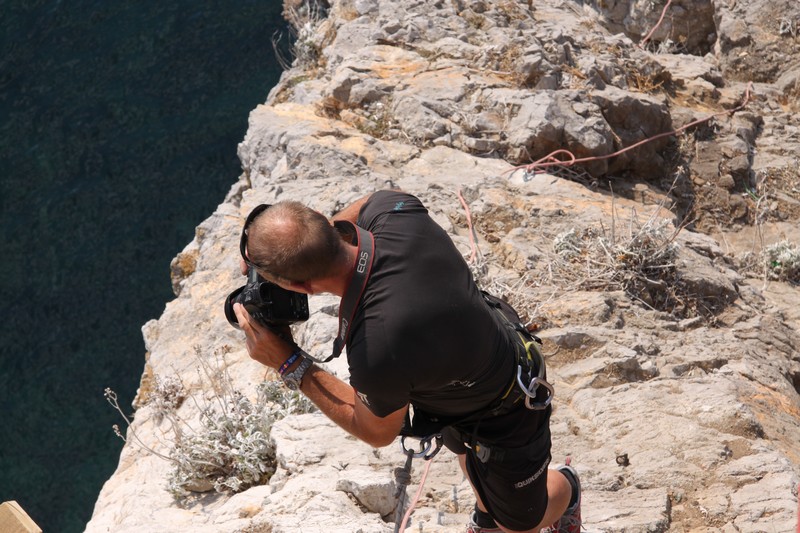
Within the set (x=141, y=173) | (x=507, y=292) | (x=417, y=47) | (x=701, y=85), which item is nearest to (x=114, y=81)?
(x=141, y=173)

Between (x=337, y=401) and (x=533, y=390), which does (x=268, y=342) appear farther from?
(x=533, y=390)

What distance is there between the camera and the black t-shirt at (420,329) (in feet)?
8.10

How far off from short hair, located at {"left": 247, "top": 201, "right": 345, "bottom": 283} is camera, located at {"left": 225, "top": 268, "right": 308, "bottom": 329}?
0.18 m

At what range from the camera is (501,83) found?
6.67 meters

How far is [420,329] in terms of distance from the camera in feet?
8.16

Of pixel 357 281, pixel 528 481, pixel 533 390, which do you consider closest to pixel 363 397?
pixel 357 281

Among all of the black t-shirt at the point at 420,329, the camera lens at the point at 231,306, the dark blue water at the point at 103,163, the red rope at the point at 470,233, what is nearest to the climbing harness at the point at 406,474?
the black t-shirt at the point at 420,329

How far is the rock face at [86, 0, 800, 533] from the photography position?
369 cm

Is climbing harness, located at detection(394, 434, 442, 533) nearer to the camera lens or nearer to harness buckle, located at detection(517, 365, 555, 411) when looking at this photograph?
harness buckle, located at detection(517, 365, 555, 411)

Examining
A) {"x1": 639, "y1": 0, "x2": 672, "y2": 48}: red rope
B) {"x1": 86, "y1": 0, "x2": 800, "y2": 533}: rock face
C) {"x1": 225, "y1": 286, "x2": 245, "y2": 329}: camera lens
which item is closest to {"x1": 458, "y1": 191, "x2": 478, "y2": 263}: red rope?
{"x1": 86, "y1": 0, "x2": 800, "y2": 533}: rock face

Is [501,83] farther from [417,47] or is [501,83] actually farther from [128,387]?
[128,387]

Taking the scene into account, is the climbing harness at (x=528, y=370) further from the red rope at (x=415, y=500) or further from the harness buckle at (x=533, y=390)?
the red rope at (x=415, y=500)

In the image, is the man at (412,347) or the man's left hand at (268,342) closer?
the man at (412,347)

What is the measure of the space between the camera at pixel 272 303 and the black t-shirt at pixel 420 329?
297 mm
